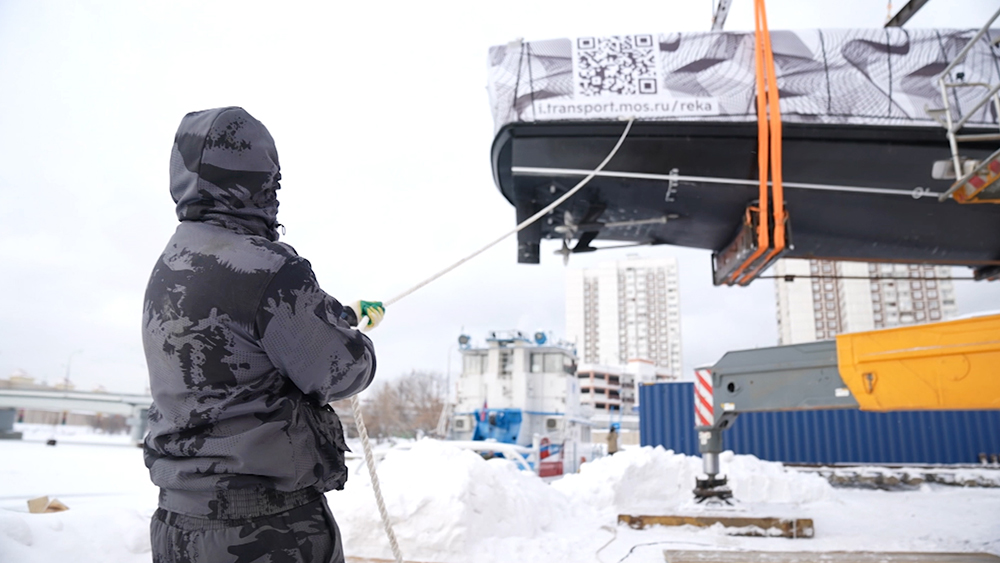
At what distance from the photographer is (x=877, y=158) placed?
4512 mm

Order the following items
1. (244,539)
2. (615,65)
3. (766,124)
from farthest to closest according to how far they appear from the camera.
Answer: (615,65) → (766,124) → (244,539)

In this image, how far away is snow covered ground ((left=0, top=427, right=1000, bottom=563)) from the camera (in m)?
3.00

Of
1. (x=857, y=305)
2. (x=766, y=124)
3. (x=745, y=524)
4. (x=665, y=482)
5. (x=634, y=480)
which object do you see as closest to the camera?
(x=766, y=124)

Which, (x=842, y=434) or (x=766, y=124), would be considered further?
(x=842, y=434)

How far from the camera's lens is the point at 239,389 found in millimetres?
1164

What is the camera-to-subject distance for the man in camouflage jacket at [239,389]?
1.14 metres

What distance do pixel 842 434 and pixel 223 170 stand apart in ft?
40.4

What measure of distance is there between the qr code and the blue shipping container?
786 cm

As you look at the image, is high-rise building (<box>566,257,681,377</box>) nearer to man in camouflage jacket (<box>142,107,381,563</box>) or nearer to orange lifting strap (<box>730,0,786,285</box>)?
orange lifting strap (<box>730,0,786,285</box>)

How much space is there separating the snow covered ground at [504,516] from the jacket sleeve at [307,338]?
2.22m

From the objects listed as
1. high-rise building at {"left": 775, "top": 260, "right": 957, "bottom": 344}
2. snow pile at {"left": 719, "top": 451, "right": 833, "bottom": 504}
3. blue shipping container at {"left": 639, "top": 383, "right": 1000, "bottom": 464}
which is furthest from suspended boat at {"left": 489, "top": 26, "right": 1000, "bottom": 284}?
high-rise building at {"left": 775, "top": 260, "right": 957, "bottom": 344}

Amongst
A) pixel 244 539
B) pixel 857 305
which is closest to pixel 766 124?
pixel 244 539

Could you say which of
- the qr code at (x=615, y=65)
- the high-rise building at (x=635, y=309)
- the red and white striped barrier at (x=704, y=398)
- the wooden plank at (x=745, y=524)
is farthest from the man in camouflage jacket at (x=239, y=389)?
the high-rise building at (x=635, y=309)

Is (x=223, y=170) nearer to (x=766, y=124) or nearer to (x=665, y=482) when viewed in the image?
(x=766, y=124)
